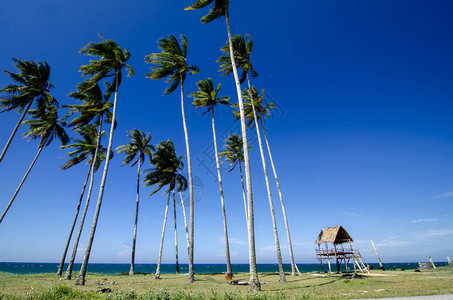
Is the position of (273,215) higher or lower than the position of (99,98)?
lower

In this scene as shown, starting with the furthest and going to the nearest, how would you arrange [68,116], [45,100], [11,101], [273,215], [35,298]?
[68,116]
[45,100]
[11,101]
[273,215]
[35,298]

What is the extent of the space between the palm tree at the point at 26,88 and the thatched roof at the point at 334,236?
34.3 m

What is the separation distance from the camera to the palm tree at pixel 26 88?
766 inches

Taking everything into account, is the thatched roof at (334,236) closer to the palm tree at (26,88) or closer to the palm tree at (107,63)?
the palm tree at (107,63)

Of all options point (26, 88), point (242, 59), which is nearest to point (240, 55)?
point (242, 59)

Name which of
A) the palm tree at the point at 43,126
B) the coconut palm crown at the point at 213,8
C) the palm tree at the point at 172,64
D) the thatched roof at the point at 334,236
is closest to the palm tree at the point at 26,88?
the palm tree at the point at 43,126

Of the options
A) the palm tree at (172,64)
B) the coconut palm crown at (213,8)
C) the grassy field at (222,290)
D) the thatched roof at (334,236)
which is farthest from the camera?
the thatched roof at (334,236)

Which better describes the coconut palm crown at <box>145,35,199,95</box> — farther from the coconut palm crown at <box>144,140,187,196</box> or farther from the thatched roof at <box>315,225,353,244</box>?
the thatched roof at <box>315,225,353,244</box>

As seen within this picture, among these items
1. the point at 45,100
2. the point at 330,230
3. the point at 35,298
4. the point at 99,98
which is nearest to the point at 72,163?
the point at 45,100

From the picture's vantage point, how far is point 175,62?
779 inches

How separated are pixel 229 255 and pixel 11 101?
23.8 m

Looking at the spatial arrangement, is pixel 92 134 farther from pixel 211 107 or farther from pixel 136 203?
pixel 211 107

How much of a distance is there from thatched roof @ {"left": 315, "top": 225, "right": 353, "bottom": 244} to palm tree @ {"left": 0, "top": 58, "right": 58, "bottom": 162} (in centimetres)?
3429

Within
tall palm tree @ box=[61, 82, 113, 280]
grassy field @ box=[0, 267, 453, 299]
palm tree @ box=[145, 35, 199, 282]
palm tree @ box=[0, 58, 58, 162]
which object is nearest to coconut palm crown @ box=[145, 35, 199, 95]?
palm tree @ box=[145, 35, 199, 282]
